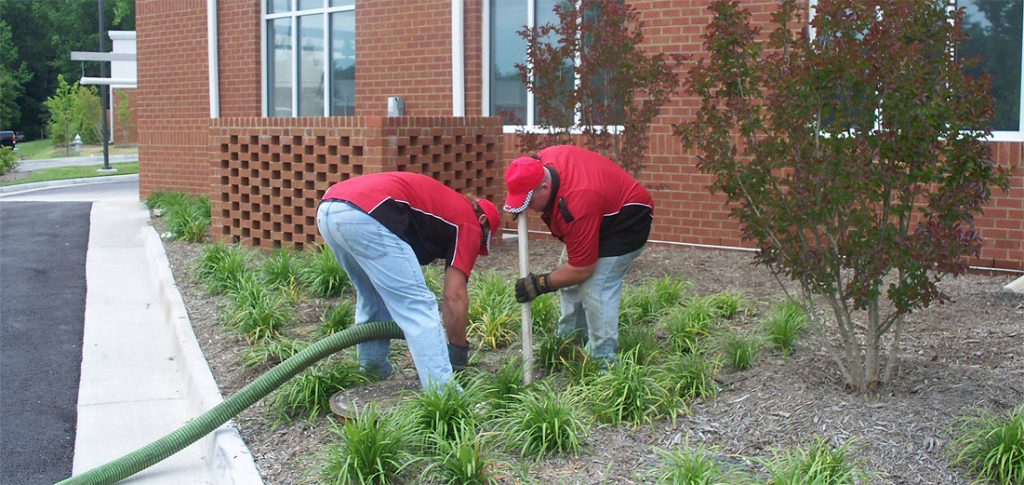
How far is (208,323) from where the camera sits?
7.93m

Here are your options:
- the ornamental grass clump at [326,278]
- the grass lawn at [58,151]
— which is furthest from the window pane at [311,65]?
the grass lawn at [58,151]

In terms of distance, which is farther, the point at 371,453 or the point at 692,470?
the point at 371,453

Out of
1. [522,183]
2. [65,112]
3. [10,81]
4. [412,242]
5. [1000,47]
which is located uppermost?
[10,81]

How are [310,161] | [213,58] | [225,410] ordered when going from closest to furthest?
[225,410], [310,161], [213,58]

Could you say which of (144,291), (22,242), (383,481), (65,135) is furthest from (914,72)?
(65,135)

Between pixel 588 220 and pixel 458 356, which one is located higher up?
pixel 588 220

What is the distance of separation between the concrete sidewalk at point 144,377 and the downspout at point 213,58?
4.45 m

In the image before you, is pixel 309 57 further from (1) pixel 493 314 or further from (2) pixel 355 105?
(1) pixel 493 314

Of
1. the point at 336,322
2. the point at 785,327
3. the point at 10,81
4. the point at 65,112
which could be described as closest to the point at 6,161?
the point at 65,112

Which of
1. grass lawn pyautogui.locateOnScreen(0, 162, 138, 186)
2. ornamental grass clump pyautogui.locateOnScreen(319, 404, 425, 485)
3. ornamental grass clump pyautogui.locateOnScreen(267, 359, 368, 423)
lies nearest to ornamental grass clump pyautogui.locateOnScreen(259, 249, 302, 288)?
ornamental grass clump pyautogui.locateOnScreen(267, 359, 368, 423)

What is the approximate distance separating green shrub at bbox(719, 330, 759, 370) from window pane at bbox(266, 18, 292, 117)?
10.1 metres

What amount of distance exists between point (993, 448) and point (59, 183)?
24744 mm

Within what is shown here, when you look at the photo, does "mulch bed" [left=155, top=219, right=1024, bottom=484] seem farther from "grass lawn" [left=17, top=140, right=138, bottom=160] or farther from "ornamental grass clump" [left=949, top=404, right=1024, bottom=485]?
"grass lawn" [left=17, top=140, right=138, bottom=160]

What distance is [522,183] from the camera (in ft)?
17.5
